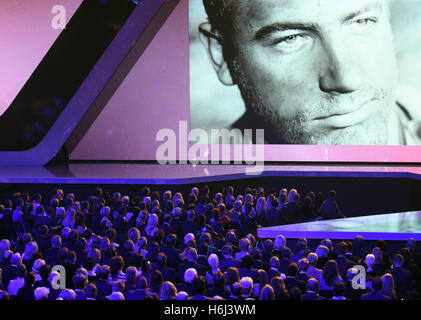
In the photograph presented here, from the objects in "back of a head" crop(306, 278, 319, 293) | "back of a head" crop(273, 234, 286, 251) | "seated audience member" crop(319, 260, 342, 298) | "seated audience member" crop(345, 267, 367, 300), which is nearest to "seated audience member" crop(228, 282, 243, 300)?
"back of a head" crop(306, 278, 319, 293)

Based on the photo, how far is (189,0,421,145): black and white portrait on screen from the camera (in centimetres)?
1299

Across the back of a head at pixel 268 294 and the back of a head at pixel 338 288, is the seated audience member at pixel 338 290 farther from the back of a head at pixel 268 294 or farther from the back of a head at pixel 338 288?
the back of a head at pixel 268 294

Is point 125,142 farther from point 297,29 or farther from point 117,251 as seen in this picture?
point 117,251

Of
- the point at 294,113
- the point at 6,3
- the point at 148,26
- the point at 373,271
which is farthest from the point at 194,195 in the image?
the point at 6,3

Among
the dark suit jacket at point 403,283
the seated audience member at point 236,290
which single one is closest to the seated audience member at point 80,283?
the seated audience member at point 236,290

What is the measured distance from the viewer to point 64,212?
24.4 feet

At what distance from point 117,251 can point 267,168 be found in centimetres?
694

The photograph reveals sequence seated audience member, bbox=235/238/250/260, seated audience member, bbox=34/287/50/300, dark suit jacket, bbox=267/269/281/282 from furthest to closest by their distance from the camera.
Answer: seated audience member, bbox=235/238/250/260 < dark suit jacket, bbox=267/269/281/282 < seated audience member, bbox=34/287/50/300

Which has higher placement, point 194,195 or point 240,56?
point 240,56

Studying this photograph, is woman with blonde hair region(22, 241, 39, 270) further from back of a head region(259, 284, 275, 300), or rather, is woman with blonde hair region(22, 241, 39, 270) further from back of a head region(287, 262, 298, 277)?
back of a head region(259, 284, 275, 300)

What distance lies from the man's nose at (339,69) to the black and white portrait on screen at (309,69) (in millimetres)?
21

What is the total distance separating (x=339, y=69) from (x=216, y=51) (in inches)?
110

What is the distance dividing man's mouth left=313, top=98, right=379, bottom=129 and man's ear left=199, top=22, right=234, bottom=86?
89.1 inches

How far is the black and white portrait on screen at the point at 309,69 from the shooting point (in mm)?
12992
